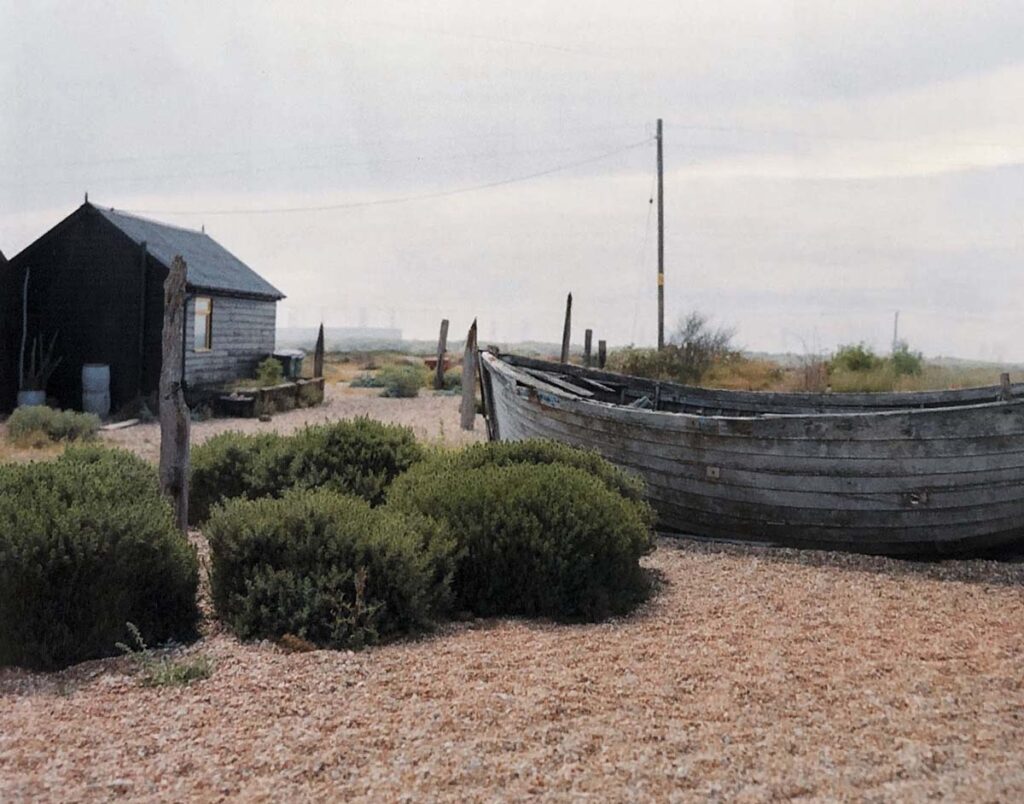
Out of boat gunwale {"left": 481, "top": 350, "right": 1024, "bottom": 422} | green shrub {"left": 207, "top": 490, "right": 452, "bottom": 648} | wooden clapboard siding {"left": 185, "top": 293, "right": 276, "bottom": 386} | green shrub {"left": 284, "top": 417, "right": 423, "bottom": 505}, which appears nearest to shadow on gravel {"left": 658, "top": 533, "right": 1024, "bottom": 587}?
boat gunwale {"left": 481, "top": 350, "right": 1024, "bottom": 422}

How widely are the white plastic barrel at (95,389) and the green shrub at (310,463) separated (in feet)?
38.4

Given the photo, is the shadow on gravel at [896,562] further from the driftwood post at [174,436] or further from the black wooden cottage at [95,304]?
the black wooden cottage at [95,304]

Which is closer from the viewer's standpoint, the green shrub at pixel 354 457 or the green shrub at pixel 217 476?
the green shrub at pixel 354 457

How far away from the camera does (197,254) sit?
2361 centimetres

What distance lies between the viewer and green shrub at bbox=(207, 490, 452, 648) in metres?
5.76

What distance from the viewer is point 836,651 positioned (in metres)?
5.41

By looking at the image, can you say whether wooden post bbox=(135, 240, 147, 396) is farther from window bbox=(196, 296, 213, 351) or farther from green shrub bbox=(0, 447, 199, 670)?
green shrub bbox=(0, 447, 199, 670)

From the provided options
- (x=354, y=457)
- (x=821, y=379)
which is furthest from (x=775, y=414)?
(x=821, y=379)

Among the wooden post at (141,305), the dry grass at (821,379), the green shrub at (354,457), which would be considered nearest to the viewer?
the green shrub at (354,457)

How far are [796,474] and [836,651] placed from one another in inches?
117

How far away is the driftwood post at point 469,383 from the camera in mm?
18516

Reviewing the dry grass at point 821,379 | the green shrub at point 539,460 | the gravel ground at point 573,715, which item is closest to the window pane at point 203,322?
the dry grass at point 821,379

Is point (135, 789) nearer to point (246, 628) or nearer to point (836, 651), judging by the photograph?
point (246, 628)

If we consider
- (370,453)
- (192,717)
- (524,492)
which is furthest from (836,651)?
(370,453)
